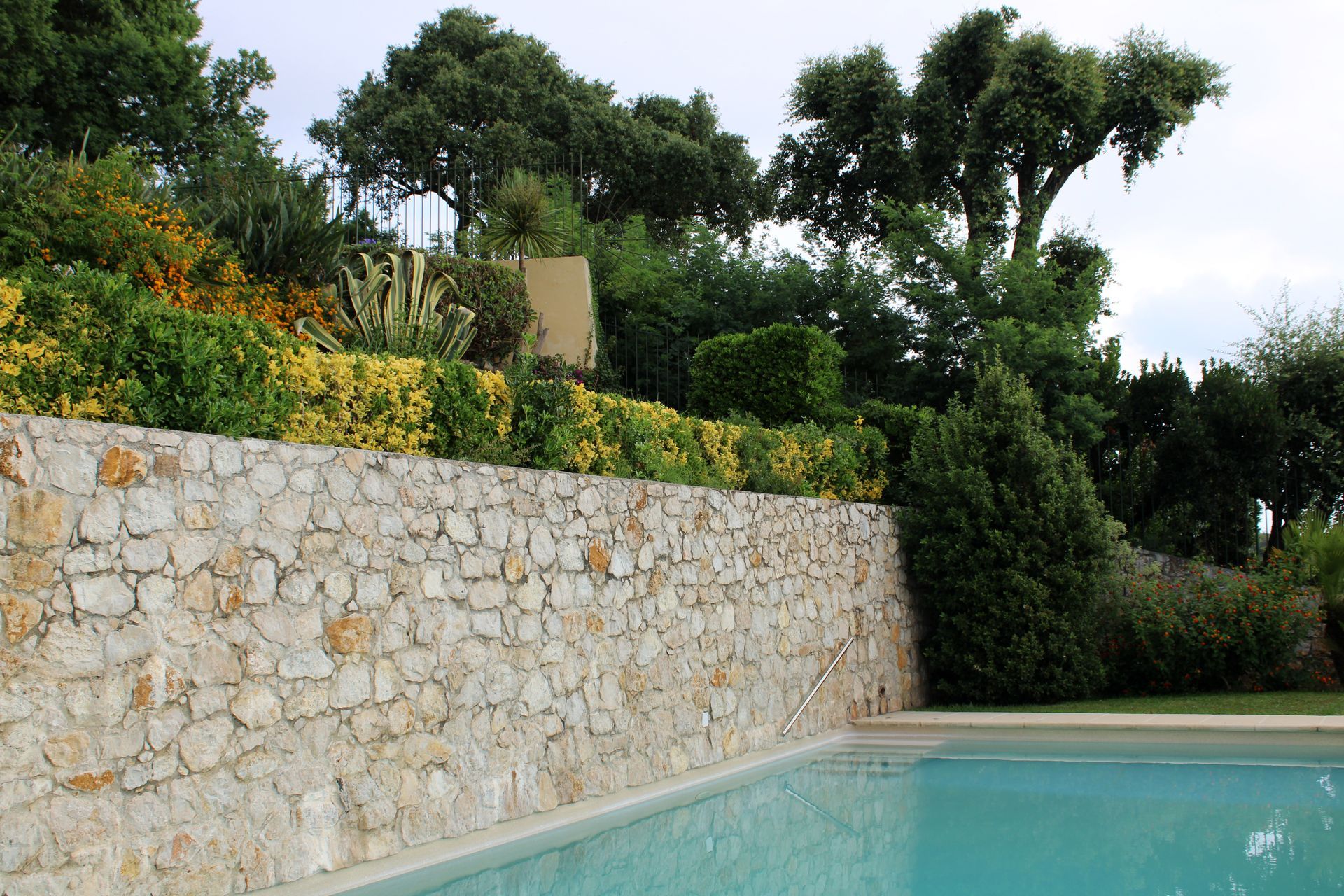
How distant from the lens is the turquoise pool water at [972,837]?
655 centimetres

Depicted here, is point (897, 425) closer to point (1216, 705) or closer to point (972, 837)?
point (1216, 705)

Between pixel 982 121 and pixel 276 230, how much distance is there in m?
15.9

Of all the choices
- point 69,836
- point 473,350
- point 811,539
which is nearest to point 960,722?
point 811,539

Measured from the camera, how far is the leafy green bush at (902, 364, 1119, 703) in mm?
12812

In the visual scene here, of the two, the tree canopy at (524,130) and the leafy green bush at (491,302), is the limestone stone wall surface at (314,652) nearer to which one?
the leafy green bush at (491,302)

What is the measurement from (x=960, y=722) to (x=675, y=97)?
25145 mm

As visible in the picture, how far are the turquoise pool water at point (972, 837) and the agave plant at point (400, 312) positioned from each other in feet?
16.5

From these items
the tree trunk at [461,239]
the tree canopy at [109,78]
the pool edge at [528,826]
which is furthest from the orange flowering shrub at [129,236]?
the tree canopy at [109,78]

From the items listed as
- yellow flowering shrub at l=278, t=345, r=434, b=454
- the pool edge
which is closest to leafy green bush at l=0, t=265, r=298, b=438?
yellow flowering shrub at l=278, t=345, r=434, b=454

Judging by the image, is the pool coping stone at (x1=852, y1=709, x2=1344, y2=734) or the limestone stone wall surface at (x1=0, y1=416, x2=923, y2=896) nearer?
the limestone stone wall surface at (x1=0, y1=416, x2=923, y2=896)

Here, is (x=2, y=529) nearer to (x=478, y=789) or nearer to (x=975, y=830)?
(x=478, y=789)

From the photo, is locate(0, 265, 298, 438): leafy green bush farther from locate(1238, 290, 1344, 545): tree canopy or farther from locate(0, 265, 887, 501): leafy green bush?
locate(1238, 290, 1344, 545): tree canopy

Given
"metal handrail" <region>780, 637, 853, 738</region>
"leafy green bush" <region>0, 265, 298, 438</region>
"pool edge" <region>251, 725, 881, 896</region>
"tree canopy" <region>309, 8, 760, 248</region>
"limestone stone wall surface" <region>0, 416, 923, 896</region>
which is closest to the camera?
"limestone stone wall surface" <region>0, 416, 923, 896</region>

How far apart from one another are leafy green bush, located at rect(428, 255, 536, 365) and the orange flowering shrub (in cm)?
309
